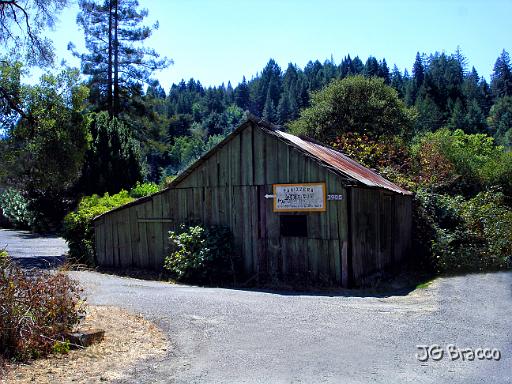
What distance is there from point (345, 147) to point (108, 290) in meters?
16.6

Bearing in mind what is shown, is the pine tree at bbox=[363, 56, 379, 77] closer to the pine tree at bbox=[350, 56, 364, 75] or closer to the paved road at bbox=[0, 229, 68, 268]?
the pine tree at bbox=[350, 56, 364, 75]

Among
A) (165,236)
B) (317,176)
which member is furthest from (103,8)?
(317,176)

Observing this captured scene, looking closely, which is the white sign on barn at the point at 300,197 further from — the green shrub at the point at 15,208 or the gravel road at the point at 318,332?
the green shrub at the point at 15,208

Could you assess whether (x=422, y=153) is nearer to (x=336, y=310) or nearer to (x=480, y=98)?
(x=336, y=310)

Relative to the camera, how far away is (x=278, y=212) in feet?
50.3

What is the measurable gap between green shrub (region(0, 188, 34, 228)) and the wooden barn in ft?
73.2

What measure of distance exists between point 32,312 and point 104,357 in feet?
3.80

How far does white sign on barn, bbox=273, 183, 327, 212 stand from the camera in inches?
571


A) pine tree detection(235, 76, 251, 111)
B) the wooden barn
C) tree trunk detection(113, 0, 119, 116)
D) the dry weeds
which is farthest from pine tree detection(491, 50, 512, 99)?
the dry weeds

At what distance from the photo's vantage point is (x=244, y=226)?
16.0 m

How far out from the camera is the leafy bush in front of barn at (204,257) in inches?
612

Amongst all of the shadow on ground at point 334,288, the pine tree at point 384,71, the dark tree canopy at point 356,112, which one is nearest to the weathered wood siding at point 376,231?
the shadow on ground at point 334,288

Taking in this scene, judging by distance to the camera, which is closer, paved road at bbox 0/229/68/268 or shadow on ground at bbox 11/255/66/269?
shadow on ground at bbox 11/255/66/269

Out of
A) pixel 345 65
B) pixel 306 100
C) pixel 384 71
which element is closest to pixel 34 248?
pixel 306 100
